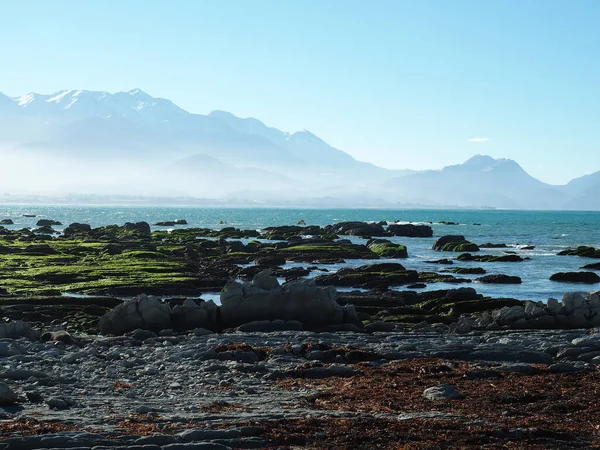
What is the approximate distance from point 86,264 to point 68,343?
3787 cm

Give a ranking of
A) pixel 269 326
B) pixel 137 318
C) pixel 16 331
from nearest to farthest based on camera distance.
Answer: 1. pixel 16 331
2. pixel 269 326
3. pixel 137 318

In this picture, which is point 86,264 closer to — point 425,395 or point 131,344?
point 131,344

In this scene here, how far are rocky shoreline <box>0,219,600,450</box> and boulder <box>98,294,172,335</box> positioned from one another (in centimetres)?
6

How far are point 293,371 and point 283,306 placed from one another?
13079 millimetres

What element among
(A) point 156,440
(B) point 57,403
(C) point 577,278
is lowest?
(C) point 577,278

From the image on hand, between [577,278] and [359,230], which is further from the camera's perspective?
[359,230]

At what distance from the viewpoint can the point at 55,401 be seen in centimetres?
1641

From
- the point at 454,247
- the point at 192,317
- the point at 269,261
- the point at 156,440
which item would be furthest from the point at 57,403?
the point at 454,247

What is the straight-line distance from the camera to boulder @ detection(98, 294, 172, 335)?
32.5 m

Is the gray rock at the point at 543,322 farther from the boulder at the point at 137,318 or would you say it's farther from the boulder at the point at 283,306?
the boulder at the point at 137,318

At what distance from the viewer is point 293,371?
20.9 m

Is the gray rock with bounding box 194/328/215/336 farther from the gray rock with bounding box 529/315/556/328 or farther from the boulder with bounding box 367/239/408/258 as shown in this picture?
the boulder with bounding box 367/239/408/258

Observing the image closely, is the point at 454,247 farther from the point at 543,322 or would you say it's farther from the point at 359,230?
the point at 543,322

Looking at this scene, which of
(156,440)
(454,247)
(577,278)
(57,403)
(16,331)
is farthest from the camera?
(454,247)
